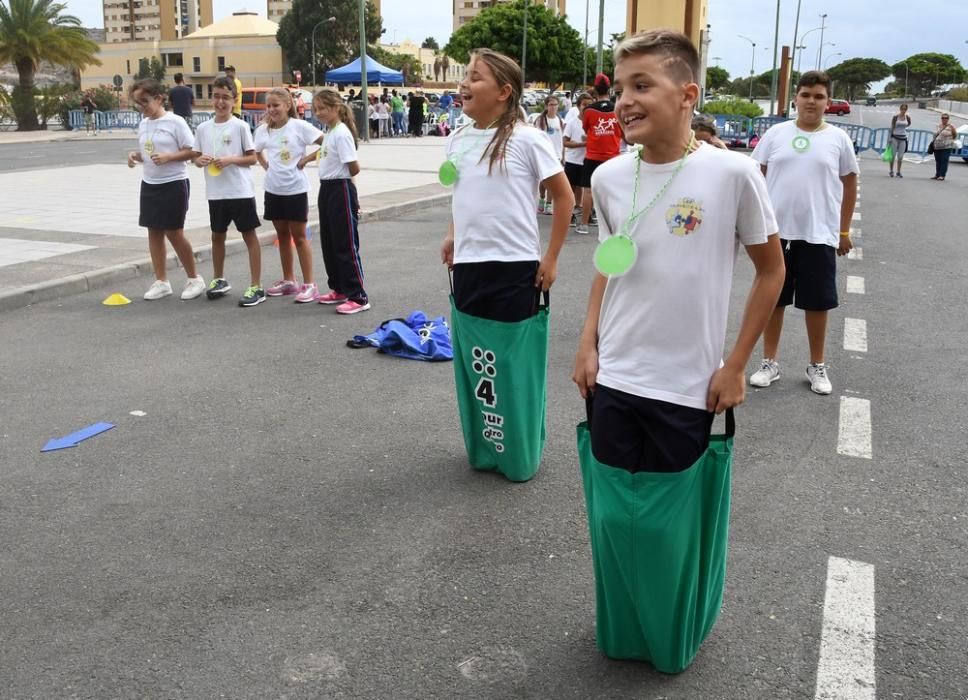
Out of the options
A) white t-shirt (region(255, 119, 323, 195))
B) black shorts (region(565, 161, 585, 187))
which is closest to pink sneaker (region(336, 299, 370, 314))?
white t-shirt (region(255, 119, 323, 195))

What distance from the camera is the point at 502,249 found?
423cm

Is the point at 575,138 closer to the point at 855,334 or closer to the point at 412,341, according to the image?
the point at 855,334

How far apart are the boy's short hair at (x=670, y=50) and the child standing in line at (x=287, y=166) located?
19.4 feet

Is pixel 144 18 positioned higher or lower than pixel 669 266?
higher

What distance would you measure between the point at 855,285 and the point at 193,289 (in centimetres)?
634

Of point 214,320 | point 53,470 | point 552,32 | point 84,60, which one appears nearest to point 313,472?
point 53,470

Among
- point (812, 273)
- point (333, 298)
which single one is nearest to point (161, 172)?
point (333, 298)

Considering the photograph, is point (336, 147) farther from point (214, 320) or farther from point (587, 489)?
point (587, 489)

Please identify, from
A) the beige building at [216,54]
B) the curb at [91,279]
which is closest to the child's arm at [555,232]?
the curb at [91,279]

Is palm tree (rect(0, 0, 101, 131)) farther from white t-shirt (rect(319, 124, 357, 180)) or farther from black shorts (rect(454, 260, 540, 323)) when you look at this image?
black shorts (rect(454, 260, 540, 323))

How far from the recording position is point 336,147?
25.3ft

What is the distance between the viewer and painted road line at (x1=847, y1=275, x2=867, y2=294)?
8.98 metres

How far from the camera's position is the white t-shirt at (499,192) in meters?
4.21

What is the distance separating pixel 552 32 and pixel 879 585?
81516 millimetres
